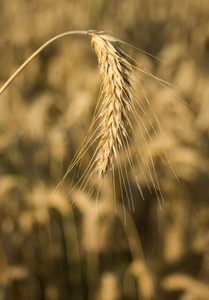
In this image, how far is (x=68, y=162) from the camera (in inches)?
71.5

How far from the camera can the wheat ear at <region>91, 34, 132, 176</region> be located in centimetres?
76

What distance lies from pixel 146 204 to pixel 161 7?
880 millimetres

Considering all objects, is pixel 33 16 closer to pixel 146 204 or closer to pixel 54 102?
pixel 54 102

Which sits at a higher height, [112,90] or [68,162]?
[112,90]

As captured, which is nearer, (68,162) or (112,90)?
(112,90)

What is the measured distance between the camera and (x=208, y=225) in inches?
78.3

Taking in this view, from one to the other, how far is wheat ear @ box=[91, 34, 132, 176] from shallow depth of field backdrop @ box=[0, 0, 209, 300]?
83cm

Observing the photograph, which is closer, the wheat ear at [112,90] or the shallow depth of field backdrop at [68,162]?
the wheat ear at [112,90]

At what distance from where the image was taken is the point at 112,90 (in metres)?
0.79

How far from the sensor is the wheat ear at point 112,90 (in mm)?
762

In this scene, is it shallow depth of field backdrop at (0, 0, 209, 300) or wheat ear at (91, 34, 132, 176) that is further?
shallow depth of field backdrop at (0, 0, 209, 300)

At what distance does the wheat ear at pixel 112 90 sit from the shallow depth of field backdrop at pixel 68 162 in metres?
0.83

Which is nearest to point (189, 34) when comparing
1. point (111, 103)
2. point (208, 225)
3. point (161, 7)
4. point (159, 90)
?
point (161, 7)

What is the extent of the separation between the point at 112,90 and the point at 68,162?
41.3 inches
